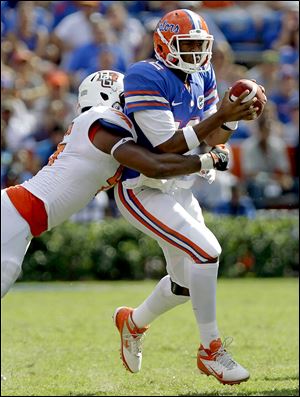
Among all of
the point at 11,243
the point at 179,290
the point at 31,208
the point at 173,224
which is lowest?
the point at 179,290

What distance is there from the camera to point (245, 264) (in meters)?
12.9

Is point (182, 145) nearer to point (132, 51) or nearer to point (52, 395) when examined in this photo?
point (52, 395)

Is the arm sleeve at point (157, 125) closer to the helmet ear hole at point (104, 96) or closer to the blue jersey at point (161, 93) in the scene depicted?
the blue jersey at point (161, 93)

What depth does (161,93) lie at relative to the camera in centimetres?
533

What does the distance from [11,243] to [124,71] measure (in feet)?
26.5

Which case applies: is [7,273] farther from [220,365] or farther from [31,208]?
[220,365]

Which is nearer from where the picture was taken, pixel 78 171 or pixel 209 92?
pixel 78 171

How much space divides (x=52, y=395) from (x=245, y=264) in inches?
269

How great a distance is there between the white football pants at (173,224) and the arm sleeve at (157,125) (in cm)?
41

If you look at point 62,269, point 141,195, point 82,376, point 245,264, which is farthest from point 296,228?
point 141,195

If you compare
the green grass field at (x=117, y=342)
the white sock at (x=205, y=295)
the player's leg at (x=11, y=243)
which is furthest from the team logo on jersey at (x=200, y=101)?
the green grass field at (x=117, y=342)

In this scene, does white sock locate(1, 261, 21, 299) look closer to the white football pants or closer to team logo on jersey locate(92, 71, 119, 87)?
the white football pants

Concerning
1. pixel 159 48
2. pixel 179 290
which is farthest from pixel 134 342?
pixel 159 48

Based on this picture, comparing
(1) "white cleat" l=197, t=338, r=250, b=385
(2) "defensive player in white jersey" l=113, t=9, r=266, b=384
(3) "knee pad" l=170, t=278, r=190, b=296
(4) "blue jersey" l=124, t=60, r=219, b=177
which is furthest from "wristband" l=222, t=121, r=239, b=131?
(1) "white cleat" l=197, t=338, r=250, b=385
